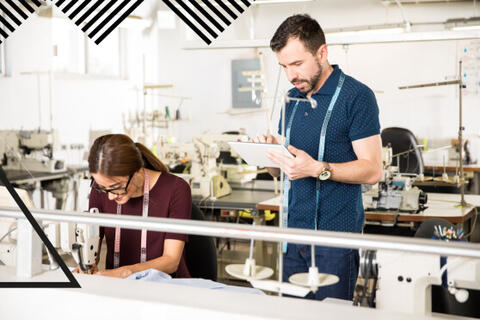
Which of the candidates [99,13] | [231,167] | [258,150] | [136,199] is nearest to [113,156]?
[136,199]

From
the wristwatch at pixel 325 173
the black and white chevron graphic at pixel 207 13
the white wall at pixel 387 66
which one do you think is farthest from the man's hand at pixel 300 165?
the white wall at pixel 387 66

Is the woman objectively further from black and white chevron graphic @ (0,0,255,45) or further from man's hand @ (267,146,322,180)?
man's hand @ (267,146,322,180)

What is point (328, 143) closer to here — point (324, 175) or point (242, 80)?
point (324, 175)

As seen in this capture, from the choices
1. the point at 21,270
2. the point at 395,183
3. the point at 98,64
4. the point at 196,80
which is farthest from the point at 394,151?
the point at 21,270

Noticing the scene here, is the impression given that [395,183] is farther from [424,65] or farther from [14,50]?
[14,50]

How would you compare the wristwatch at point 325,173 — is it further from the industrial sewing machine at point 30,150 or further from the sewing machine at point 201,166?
the industrial sewing machine at point 30,150

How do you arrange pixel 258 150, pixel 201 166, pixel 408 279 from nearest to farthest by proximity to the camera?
1. pixel 258 150
2. pixel 408 279
3. pixel 201 166

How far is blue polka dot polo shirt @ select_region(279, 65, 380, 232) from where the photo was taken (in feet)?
5.54

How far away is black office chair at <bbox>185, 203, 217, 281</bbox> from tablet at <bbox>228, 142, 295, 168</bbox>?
497 mm

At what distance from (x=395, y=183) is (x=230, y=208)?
104 centimetres

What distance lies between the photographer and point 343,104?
170 cm

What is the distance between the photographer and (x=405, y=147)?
541 cm

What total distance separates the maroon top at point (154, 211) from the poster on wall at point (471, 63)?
16.6ft

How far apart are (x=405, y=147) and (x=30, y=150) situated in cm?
361
